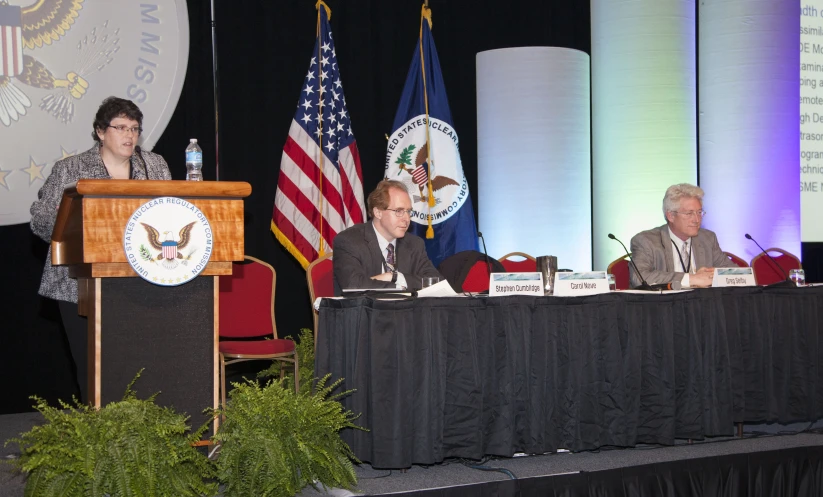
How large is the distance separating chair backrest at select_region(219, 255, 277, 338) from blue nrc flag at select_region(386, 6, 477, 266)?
50.4 inches

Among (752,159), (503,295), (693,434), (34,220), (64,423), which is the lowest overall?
(693,434)

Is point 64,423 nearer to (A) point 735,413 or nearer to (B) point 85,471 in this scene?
(B) point 85,471

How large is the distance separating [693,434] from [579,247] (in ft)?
8.28

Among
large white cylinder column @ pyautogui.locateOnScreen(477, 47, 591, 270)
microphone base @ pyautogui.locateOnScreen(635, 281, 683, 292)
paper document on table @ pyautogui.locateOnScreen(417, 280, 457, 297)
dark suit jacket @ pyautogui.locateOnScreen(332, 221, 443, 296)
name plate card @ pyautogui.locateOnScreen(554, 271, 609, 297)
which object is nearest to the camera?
paper document on table @ pyautogui.locateOnScreen(417, 280, 457, 297)

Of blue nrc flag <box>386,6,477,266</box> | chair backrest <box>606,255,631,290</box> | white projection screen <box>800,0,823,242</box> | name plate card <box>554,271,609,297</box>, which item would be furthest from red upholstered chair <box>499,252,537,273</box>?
white projection screen <box>800,0,823,242</box>

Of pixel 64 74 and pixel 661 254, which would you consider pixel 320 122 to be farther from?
pixel 661 254

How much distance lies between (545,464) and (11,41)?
3663 millimetres

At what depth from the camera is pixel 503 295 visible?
10.4 feet

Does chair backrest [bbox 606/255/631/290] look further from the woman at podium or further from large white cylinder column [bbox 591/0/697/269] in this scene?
the woman at podium

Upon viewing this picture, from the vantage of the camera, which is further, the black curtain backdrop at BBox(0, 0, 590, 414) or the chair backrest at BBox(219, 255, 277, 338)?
the black curtain backdrop at BBox(0, 0, 590, 414)

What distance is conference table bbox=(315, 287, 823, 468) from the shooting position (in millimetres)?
2967

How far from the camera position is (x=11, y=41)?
14.5ft

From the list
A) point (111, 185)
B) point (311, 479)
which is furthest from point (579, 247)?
point (111, 185)

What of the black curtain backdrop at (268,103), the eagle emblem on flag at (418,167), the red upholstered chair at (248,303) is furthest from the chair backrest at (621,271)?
the red upholstered chair at (248,303)
